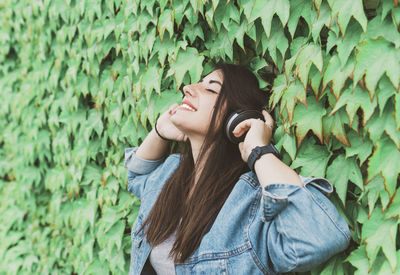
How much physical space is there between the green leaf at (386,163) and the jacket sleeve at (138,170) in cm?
119

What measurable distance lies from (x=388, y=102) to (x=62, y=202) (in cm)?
243

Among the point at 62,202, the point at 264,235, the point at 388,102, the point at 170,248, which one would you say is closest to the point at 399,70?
the point at 388,102

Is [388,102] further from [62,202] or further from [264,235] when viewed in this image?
[62,202]

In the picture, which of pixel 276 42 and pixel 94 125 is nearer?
pixel 276 42

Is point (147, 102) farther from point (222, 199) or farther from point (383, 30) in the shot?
point (383, 30)

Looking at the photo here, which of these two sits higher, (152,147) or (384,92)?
(384,92)

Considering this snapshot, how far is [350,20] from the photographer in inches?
49.0

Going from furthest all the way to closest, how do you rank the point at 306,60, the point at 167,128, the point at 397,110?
the point at 167,128
the point at 306,60
the point at 397,110

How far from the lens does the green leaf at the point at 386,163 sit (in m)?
1.13

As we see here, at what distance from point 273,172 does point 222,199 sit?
367mm

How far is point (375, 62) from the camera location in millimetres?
1146

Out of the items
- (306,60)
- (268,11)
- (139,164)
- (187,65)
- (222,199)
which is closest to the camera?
(306,60)

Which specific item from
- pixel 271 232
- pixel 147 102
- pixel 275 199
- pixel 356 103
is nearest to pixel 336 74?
pixel 356 103

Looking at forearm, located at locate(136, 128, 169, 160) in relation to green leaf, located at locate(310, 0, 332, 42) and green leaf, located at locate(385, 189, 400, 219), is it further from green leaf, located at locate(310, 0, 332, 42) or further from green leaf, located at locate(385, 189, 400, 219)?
green leaf, located at locate(385, 189, 400, 219)
